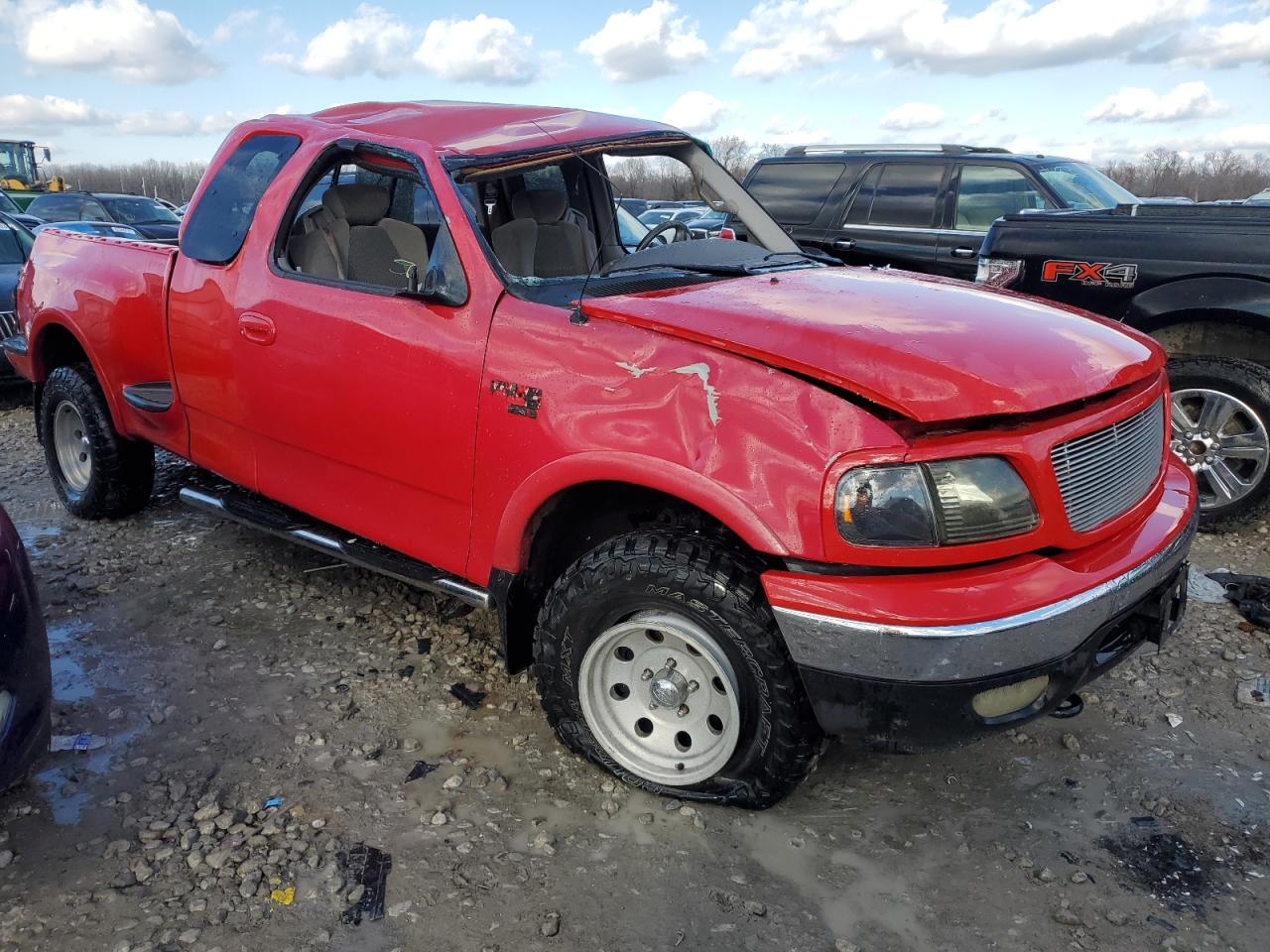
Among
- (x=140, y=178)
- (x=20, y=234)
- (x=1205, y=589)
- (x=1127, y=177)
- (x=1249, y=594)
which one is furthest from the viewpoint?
→ (x=140, y=178)

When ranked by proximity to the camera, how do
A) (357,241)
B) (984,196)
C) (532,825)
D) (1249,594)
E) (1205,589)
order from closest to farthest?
(532,825), (357,241), (1249,594), (1205,589), (984,196)

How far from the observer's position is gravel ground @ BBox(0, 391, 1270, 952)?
92.5 inches

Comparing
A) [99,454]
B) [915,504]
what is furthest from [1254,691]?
[99,454]

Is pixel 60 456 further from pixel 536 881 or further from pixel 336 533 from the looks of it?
pixel 536 881

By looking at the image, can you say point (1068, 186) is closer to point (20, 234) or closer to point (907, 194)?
point (907, 194)

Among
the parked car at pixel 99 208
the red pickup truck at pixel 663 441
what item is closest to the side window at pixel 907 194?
the red pickup truck at pixel 663 441

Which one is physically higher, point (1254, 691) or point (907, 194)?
point (907, 194)

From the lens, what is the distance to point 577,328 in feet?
8.77

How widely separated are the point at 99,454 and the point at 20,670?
8.29 ft

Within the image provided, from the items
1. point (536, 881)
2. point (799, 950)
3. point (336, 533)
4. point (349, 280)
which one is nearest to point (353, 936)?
point (536, 881)

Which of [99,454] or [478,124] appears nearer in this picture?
[478,124]

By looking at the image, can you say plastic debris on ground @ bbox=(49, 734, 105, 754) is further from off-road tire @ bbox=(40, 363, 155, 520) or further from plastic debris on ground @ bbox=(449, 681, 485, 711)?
off-road tire @ bbox=(40, 363, 155, 520)

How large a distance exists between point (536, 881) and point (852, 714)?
0.93 meters

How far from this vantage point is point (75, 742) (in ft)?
10.1
